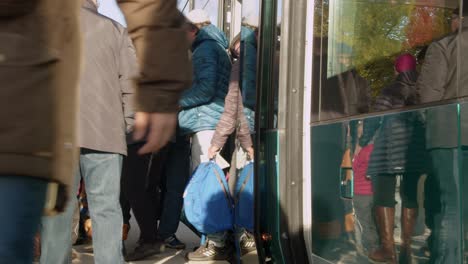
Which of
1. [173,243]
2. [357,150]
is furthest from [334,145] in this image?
[173,243]

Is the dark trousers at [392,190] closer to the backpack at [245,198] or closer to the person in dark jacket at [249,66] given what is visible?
the person in dark jacket at [249,66]

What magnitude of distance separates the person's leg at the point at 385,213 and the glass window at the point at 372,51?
1.06 feet

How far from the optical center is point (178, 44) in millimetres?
1726

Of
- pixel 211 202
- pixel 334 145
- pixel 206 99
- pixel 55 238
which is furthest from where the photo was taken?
pixel 206 99

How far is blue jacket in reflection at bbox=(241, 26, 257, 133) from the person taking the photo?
14.8 feet

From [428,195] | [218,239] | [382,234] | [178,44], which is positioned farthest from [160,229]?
[178,44]

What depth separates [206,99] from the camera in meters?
5.68

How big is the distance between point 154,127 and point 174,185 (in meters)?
4.40

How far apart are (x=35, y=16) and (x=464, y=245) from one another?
1.62 meters

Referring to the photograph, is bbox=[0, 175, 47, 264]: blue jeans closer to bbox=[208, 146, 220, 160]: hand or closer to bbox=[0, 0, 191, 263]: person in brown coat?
bbox=[0, 0, 191, 263]: person in brown coat

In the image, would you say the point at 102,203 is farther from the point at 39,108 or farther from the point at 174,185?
the point at 39,108

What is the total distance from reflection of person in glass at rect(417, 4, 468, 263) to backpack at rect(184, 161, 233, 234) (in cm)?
288

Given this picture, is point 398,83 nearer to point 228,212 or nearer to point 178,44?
point 178,44

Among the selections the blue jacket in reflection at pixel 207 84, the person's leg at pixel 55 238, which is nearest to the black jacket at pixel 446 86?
the person's leg at pixel 55 238
